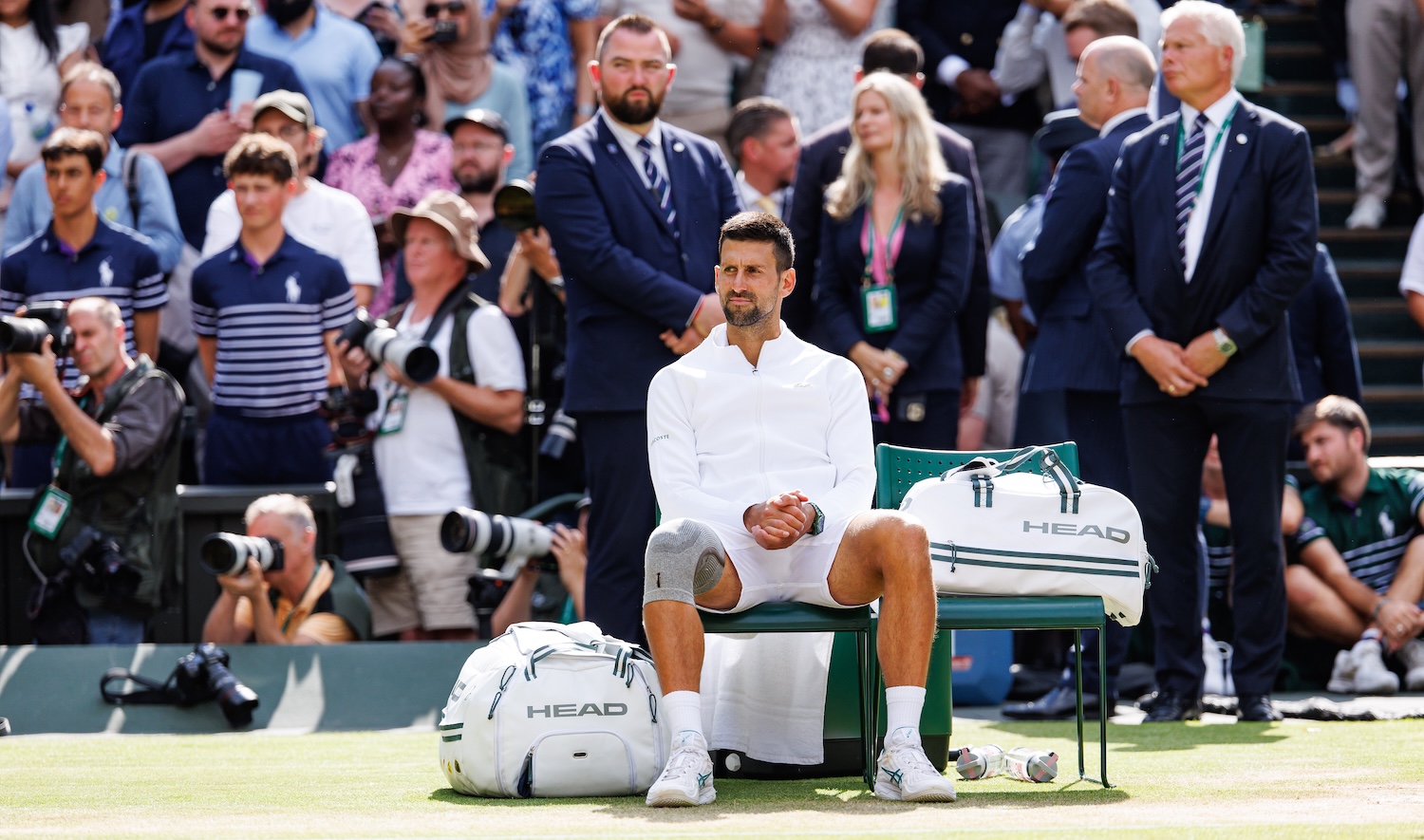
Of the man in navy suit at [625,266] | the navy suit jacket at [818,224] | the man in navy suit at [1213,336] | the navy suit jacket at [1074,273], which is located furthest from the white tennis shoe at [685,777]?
the navy suit jacket at [818,224]

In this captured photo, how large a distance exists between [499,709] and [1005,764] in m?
1.36

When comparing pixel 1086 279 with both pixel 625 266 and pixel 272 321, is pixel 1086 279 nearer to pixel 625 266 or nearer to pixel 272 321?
pixel 625 266

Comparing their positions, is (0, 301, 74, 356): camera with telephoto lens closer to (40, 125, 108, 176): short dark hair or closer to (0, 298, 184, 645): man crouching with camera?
(0, 298, 184, 645): man crouching with camera

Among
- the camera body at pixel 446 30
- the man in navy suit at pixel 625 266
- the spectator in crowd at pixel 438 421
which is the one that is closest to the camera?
the man in navy suit at pixel 625 266

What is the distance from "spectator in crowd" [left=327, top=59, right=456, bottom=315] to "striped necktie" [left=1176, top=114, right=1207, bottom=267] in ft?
13.1

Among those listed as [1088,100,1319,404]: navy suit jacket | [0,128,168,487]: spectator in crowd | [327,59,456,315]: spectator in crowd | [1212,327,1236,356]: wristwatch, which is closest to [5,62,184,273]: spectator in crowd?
[0,128,168,487]: spectator in crowd

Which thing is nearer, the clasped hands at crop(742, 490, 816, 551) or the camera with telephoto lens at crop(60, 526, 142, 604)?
the clasped hands at crop(742, 490, 816, 551)

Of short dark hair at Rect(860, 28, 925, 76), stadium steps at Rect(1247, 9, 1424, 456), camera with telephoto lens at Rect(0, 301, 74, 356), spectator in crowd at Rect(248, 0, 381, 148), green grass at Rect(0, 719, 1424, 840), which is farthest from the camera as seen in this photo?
spectator in crowd at Rect(248, 0, 381, 148)

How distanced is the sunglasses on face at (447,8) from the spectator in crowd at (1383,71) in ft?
15.6

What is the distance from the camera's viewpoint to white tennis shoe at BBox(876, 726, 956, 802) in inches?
172

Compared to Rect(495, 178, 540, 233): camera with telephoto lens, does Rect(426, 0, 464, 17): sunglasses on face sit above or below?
above

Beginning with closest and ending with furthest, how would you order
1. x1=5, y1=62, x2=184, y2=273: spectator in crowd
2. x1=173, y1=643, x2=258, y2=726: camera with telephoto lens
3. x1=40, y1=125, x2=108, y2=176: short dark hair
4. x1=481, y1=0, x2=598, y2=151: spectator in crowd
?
x1=173, y1=643, x2=258, y2=726: camera with telephoto lens, x1=40, y1=125, x2=108, y2=176: short dark hair, x1=5, y1=62, x2=184, y2=273: spectator in crowd, x1=481, y1=0, x2=598, y2=151: spectator in crowd

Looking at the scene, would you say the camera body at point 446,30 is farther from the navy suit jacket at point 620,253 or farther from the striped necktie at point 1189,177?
the striped necktie at point 1189,177

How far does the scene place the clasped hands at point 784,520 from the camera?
4.65m
